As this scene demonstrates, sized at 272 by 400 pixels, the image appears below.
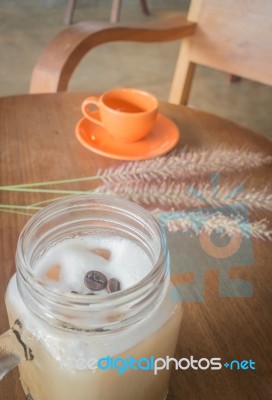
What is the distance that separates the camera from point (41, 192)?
0.66 meters

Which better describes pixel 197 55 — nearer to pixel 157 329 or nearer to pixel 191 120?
pixel 191 120

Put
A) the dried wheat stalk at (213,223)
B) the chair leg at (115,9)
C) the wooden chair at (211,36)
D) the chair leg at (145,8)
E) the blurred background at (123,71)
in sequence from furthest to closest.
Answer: the chair leg at (145,8)
the chair leg at (115,9)
the blurred background at (123,71)
the wooden chair at (211,36)
the dried wheat stalk at (213,223)

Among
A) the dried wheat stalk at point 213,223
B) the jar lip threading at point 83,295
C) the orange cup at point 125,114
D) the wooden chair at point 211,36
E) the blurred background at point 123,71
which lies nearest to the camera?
the jar lip threading at point 83,295

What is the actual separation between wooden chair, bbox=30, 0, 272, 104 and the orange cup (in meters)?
0.20

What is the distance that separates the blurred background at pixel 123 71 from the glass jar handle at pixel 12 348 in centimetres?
184

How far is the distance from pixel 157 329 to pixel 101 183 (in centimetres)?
35

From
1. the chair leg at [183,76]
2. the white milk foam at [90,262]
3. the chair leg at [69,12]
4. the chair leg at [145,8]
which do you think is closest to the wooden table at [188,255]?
the white milk foam at [90,262]

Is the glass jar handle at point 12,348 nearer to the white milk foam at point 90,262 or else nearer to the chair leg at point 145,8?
the white milk foam at point 90,262

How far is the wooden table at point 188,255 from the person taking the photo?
0.46m

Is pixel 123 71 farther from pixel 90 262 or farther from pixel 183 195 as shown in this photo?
pixel 90 262

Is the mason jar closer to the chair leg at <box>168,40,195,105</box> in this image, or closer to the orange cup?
the orange cup

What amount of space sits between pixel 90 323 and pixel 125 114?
0.46m

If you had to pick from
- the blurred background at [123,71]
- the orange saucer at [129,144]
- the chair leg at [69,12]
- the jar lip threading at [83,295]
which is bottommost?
the blurred background at [123,71]

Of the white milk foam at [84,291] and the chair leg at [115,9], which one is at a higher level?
the white milk foam at [84,291]
